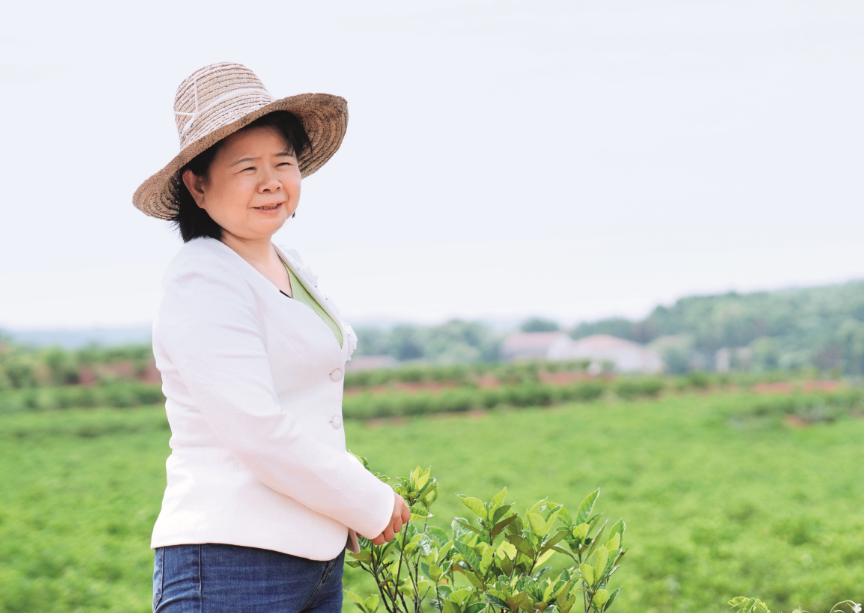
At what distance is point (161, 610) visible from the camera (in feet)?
3.26

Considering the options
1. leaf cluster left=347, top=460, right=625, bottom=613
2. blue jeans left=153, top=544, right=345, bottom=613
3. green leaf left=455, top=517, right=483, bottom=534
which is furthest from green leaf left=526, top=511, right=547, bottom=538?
blue jeans left=153, top=544, right=345, bottom=613

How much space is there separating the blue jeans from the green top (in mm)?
339

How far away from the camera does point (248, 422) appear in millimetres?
925

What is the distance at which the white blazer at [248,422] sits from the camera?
0.94m

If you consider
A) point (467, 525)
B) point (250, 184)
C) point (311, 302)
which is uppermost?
point (250, 184)

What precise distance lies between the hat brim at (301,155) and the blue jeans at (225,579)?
0.54m

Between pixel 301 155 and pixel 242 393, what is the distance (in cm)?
50

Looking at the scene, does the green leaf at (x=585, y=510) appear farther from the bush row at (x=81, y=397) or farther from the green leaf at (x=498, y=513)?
the bush row at (x=81, y=397)

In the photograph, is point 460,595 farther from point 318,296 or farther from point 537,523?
point 318,296

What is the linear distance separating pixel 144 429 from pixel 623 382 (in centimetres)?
774

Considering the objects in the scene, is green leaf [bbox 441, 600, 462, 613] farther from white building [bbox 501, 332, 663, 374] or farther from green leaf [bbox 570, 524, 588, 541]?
white building [bbox 501, 332, 663, 374]

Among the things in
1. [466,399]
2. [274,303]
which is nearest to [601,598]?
[274,303]

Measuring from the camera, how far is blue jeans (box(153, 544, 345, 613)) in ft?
3.17

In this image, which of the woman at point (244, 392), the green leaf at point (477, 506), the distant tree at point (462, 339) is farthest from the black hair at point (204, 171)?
the distant tree at point (462, 339)
